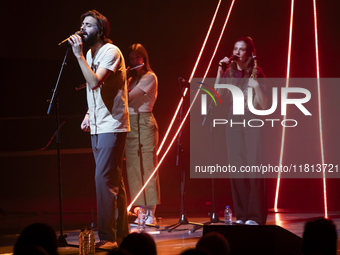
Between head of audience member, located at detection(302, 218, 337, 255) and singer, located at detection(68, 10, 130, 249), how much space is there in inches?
77.5

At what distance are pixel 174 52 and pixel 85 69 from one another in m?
2.97

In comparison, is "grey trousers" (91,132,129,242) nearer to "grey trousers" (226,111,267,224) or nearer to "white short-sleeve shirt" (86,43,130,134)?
"white short-sleeve shirt" (86,43,130,134)

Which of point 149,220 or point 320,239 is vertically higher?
point 320,239

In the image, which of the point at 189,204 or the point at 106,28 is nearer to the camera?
the point at 106,28

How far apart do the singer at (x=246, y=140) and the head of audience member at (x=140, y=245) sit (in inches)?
105

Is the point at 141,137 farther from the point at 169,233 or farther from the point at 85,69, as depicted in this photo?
the point at 85,69

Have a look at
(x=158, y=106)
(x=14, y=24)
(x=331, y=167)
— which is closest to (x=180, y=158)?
(x=158, y=106)

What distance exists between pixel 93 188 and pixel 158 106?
1473mm

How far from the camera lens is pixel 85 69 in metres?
3.27

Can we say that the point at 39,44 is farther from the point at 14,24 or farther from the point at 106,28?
the point at 106,28

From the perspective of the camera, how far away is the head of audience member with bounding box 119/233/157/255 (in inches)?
65.0

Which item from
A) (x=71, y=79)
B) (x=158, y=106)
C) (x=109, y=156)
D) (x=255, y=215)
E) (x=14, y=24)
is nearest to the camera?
(x=109, y=156)

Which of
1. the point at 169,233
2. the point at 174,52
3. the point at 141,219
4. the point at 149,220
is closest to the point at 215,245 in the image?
the point at 169,233

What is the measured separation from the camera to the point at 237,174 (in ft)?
14.2
